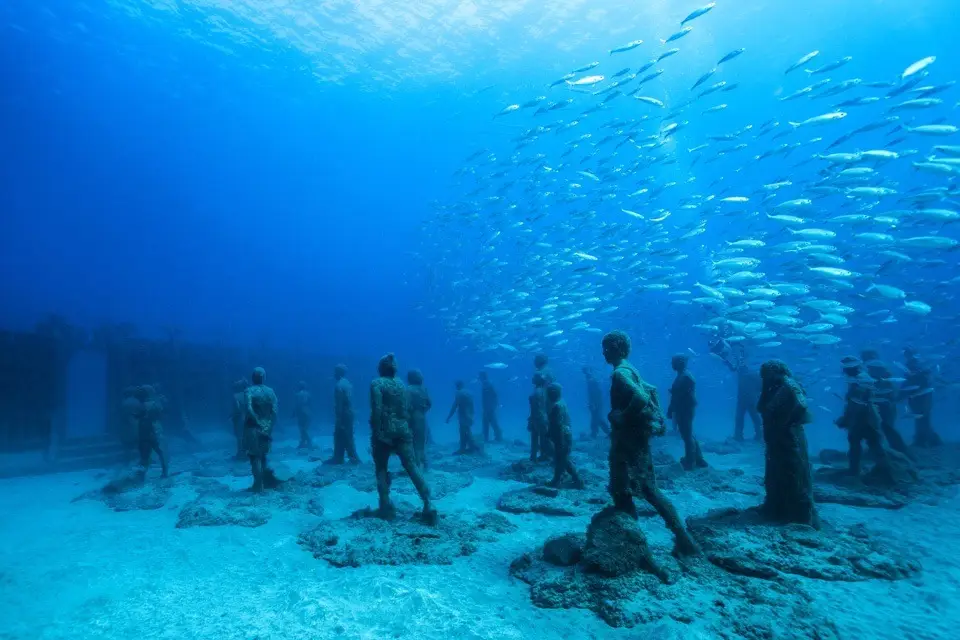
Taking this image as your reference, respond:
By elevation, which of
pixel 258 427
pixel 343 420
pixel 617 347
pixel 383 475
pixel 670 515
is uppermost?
pixel 617 347

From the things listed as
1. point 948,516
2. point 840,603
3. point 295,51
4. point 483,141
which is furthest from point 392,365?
point 483,141

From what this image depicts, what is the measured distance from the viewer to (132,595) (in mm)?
4875

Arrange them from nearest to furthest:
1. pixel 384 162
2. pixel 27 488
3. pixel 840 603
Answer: pixel 840 603 → pixel 27 488 → pixel 384 162

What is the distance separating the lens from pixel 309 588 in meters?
4.94

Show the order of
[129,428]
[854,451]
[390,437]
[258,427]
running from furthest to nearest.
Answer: [129,428], [258,427], [854,451], [390,437]

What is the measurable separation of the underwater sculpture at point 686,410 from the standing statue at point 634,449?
608 cm

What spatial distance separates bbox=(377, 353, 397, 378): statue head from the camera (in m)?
7.42

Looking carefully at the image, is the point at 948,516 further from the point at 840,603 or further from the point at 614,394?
the point at 614,394

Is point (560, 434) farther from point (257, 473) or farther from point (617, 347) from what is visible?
point (257, 473)

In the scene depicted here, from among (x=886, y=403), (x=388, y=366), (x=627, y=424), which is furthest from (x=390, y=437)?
(x=886, y=403)

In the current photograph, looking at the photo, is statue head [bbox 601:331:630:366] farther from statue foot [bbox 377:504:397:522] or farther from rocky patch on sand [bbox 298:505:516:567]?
statue foot [bbox 377:504:397:522]

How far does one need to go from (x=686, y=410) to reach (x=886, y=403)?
489 centimetres

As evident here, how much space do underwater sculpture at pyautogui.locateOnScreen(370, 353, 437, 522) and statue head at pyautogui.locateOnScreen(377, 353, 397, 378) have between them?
0.28 metres

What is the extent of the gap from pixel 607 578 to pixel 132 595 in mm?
5204
